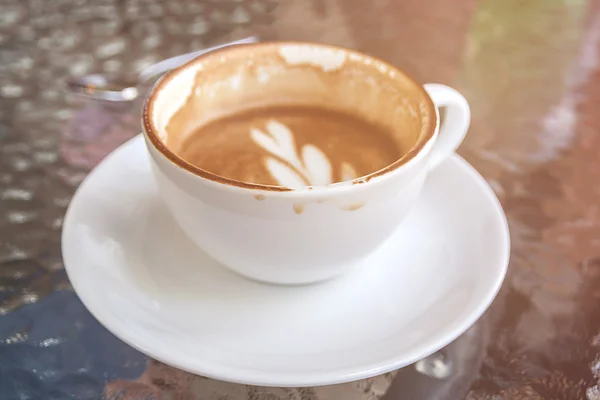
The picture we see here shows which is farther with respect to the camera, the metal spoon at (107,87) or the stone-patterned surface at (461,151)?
the metal spoon at (107,87)

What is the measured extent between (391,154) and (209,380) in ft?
1.09

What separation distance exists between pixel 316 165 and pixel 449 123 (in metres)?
0.15

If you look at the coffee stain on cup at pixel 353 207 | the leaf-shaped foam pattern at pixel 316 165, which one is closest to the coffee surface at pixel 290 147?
the leaf-shaped foam pattern at pixel 316 165

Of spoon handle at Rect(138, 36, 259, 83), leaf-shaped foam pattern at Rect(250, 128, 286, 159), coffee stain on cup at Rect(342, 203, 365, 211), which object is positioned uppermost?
coffee stain on cup at Rect(342, 203, 365, 211)

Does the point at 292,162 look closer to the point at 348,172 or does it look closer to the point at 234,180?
the point at 348,172

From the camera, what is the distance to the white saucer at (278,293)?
1.55 feet

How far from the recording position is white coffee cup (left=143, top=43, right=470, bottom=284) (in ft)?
1.59

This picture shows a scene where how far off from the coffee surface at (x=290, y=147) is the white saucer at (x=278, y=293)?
8cm

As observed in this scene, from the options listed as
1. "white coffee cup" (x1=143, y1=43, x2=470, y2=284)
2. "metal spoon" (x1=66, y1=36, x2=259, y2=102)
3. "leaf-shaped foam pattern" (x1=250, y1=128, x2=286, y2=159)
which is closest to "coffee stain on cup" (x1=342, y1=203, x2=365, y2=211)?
"white coffee cup" (x1=143, y1=43, x2=470, y2=284)

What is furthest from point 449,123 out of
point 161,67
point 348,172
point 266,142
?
point 161,67

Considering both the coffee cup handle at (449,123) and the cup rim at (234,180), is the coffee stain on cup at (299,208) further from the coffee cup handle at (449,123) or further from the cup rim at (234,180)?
the coffee cup handle at (449,123)

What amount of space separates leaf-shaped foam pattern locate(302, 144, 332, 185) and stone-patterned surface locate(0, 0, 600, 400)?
0.72ft

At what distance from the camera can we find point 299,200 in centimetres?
48

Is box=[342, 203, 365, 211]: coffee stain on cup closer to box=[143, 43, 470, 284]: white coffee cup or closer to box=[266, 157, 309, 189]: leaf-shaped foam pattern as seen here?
box=[143, 43, 470, 284]: white coffee cup
